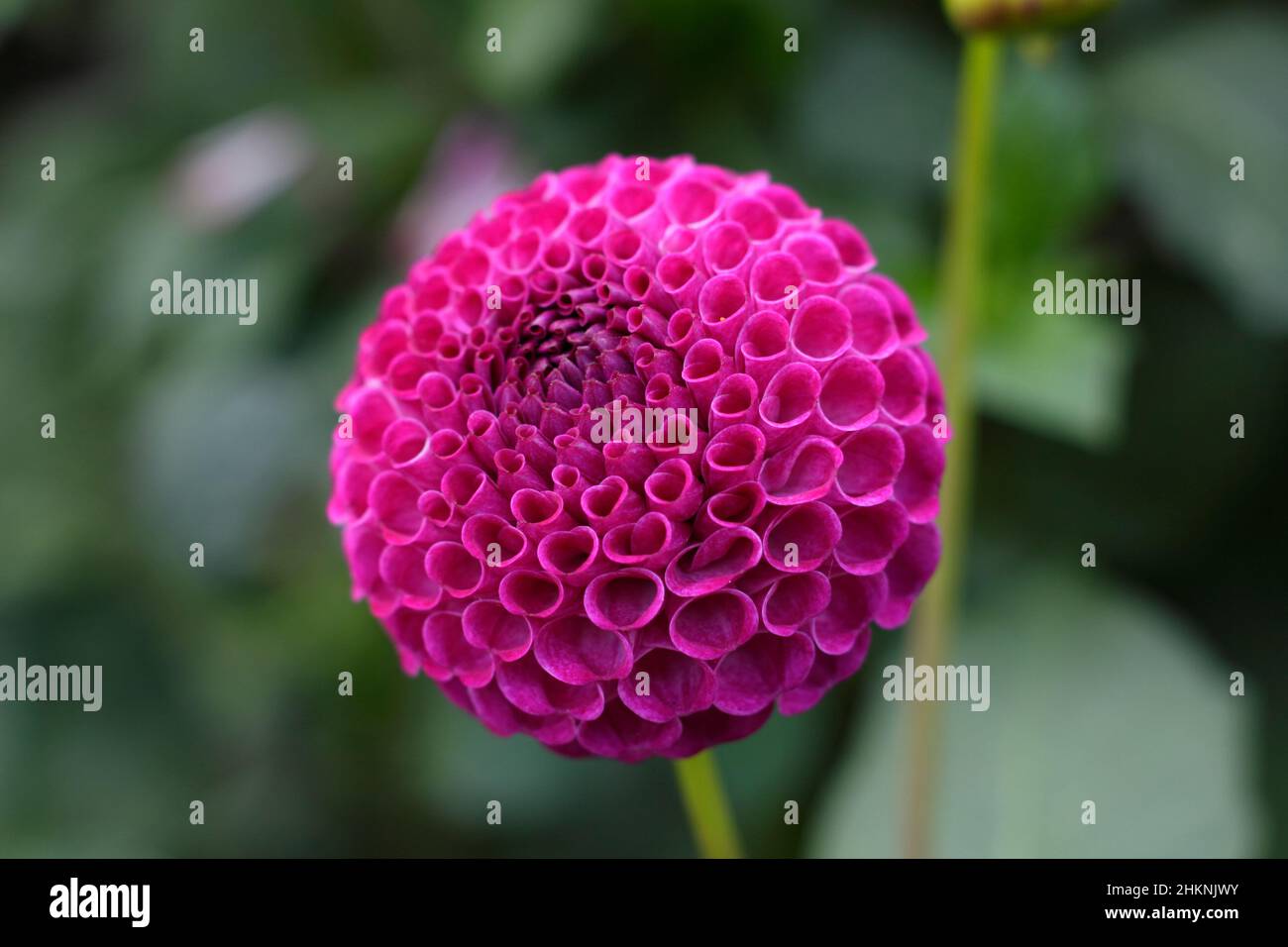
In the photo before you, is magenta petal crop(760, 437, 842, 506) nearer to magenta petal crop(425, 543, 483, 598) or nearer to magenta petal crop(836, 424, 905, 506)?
magenta petal crop(836, 424, 905, 506)

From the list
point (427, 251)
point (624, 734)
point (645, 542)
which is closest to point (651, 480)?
point (645, 542)

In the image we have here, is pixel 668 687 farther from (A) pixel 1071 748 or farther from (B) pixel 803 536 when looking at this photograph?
(A) pixel 1071 748

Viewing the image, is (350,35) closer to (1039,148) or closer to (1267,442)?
(1039,148)

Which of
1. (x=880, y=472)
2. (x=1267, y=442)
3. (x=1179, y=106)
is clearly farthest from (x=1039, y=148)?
(x=880, y=472)

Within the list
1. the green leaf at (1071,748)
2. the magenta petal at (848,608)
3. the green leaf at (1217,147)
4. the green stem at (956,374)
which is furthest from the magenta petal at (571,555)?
the green leaf at (1217,147)

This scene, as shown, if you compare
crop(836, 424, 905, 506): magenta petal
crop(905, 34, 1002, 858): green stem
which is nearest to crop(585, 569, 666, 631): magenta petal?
crop(836, 424, 905, 506): magenta petal

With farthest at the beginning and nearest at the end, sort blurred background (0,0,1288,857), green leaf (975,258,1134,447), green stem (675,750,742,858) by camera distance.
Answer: blurred background (0,0,1288,857)
green leaf (975,258,1134,447)
green stem (675,750,742,858)

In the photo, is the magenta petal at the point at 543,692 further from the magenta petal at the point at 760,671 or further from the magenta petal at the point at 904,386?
the magenta petal at the point at 904,386
